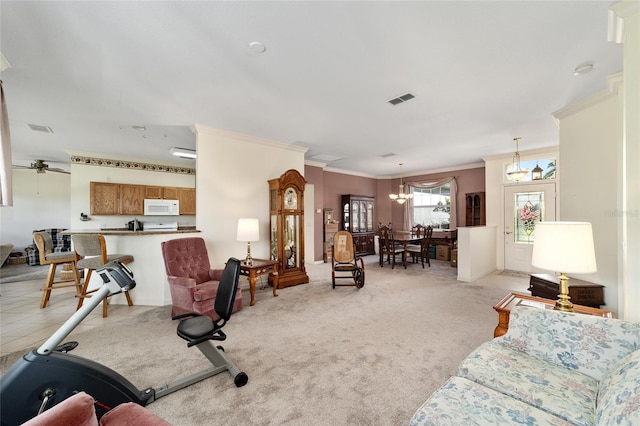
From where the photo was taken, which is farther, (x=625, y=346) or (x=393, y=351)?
(x=393, y=351)

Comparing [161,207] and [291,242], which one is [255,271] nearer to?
[291,242]

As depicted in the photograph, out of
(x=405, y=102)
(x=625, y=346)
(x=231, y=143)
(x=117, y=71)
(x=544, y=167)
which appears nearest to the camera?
(x=625, y=346)

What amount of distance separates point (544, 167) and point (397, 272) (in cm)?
416

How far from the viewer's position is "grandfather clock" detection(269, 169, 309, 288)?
15.2 feet

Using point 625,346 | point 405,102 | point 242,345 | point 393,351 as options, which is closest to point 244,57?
point 405,102

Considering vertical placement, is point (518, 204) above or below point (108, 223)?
above

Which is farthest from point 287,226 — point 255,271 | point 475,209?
point 475,209

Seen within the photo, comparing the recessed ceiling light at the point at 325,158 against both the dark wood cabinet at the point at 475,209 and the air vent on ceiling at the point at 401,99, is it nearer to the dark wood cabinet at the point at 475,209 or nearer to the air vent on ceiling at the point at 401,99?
the air vent on ceiling at the point at 401,99

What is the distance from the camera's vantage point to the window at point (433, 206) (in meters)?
8.09

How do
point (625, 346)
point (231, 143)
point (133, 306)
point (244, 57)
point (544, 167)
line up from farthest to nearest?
point (544, 167) → point (231, 143) → point (133, 306) → point (244, 57) → point (625, 346)

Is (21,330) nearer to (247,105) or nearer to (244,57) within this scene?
(247,105)

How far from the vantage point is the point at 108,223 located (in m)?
6.09

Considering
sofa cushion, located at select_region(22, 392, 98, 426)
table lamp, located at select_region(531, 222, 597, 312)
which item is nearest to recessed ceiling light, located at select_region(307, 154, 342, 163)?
table lamp, located at select_region(531, 222, 597, 312)

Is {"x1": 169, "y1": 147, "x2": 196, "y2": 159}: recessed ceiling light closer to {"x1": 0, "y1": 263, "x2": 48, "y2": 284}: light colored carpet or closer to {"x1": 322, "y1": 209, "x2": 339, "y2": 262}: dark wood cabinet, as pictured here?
{"x1": 322, "y1": 209, "x2": 339, "y2": 262}: dark wood cabinet
